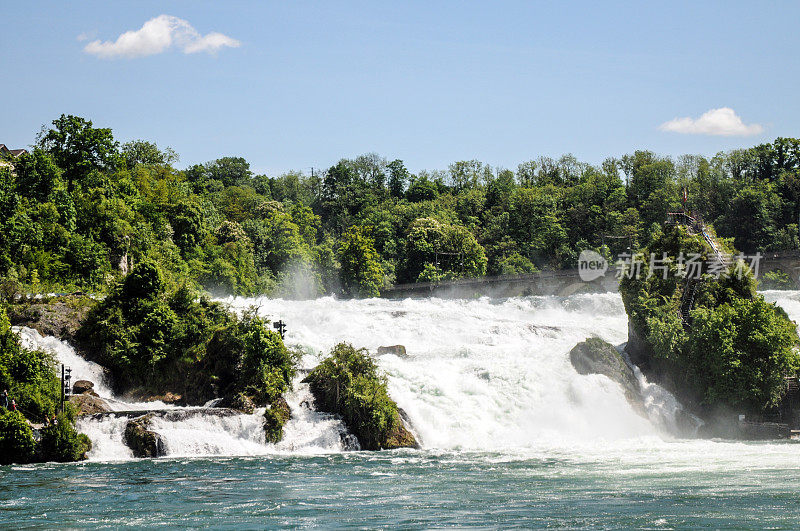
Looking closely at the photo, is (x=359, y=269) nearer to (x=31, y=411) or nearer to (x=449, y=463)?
(x=31, y=411)

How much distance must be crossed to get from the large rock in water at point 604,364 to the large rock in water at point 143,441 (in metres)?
22.7

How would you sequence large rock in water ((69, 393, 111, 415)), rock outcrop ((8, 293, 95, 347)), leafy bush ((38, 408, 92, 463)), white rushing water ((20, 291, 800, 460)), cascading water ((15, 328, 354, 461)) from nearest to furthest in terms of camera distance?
leafy bush ((38, 408, 92, 463))
cascading water ((15, 328, 354, 461))
large rock in water ((69, 393, 111, 415))
white rushing water ((20, 291, 800, 460))
rock outcrop ((8, 293, 95, 347))

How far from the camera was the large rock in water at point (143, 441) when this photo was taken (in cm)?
3638

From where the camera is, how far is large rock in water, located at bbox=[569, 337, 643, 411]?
158 feet

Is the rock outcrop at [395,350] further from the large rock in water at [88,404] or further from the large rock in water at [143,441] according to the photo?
the large rock in water at [143,441]

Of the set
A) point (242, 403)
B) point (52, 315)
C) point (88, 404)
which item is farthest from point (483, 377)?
point (52, 315)

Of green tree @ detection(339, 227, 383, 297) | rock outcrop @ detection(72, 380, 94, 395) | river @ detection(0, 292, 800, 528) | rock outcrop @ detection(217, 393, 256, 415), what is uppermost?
green tree @ detection(339, 227, 383, 297)

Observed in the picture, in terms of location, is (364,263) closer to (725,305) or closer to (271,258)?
(271,258)

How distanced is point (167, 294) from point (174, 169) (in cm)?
5331

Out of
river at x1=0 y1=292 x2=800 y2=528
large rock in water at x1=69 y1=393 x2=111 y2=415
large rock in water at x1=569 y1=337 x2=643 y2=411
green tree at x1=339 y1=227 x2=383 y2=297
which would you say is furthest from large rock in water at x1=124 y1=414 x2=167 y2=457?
green tree at x1=339 y1=227 x2=383 y2=297

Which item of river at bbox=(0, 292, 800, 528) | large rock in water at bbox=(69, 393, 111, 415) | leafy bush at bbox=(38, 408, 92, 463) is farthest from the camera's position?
large rock in water at bbox=(69, 393, 111, 415)

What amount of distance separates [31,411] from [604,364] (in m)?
27.9

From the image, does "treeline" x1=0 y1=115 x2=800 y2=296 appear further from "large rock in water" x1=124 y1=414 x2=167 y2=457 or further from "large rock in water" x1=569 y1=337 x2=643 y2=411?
"large rock in water" x1=569 y1=337 x2=643 y2=411

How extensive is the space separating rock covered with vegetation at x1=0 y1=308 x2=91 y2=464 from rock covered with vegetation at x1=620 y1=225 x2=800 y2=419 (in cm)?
2955
